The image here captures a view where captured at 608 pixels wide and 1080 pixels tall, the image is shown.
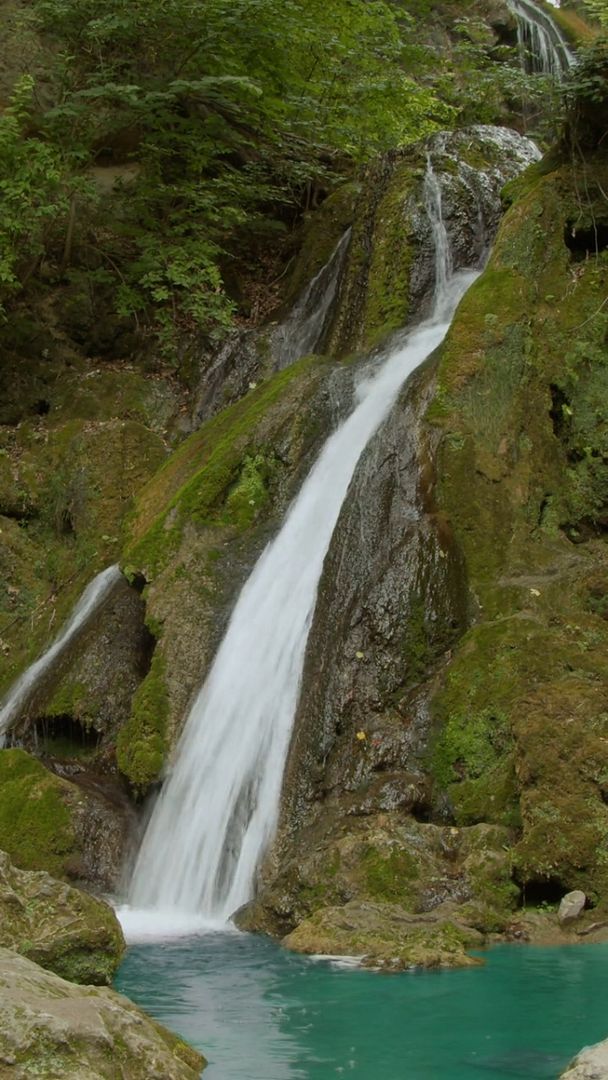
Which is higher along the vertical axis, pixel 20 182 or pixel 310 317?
pixel 20 182

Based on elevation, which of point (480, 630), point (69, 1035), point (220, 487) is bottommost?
point (69, 1035)

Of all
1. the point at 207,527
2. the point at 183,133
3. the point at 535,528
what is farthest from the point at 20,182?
the point at 535,528

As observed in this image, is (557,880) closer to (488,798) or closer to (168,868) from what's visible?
(488,798)

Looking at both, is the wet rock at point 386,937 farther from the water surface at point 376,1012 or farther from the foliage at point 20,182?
the foliage at point 20,182

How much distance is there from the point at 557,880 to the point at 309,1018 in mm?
2167

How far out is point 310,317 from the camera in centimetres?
1396

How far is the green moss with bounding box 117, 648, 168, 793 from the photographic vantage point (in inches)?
344

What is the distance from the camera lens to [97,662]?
10438 millimetres

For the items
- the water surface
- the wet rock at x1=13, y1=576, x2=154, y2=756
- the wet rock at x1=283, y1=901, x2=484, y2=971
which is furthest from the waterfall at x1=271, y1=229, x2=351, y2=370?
the water surface

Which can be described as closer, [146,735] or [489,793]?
[489,793]

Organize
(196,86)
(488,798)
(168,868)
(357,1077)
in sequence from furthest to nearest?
(196,86)
(168,868)
(488,798)
(357,1077)

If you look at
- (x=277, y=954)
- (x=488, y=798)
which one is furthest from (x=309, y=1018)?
(x=488, y=798)

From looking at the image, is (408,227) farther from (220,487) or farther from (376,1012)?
(376,1012)

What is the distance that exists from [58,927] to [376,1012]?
155 centimetres
